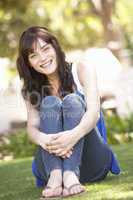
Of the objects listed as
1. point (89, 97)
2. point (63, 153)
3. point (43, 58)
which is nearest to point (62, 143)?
point (63, 153)

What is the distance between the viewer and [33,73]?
4047 mm

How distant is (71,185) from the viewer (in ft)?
11.9

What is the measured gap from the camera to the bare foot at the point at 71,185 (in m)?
3.63

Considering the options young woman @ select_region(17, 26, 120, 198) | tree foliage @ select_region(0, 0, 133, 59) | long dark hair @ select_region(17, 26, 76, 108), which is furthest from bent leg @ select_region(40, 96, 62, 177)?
tree foliage @ select_region(0, 0, 133, 59)

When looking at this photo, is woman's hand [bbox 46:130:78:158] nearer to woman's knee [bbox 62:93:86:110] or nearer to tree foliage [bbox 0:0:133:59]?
woman's knee [bbox 62:93:86:110]

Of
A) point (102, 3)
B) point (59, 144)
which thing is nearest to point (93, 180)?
point (59, 144)

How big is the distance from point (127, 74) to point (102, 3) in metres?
3.69

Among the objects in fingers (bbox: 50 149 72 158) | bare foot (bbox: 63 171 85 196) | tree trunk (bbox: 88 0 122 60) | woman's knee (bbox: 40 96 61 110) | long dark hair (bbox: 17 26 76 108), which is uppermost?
tree trunk (bbox: 88 0 122 60)

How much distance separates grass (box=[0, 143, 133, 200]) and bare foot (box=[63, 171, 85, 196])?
7 centimetres

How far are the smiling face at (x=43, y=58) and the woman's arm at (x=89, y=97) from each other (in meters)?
0.17

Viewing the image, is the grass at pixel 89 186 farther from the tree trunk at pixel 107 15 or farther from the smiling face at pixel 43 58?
the tree trunk at pixel 107 15

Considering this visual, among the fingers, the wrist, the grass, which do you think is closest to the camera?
the grass

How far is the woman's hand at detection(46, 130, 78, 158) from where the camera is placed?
363 centimetres

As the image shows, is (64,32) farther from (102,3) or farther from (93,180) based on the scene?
(93,180)
